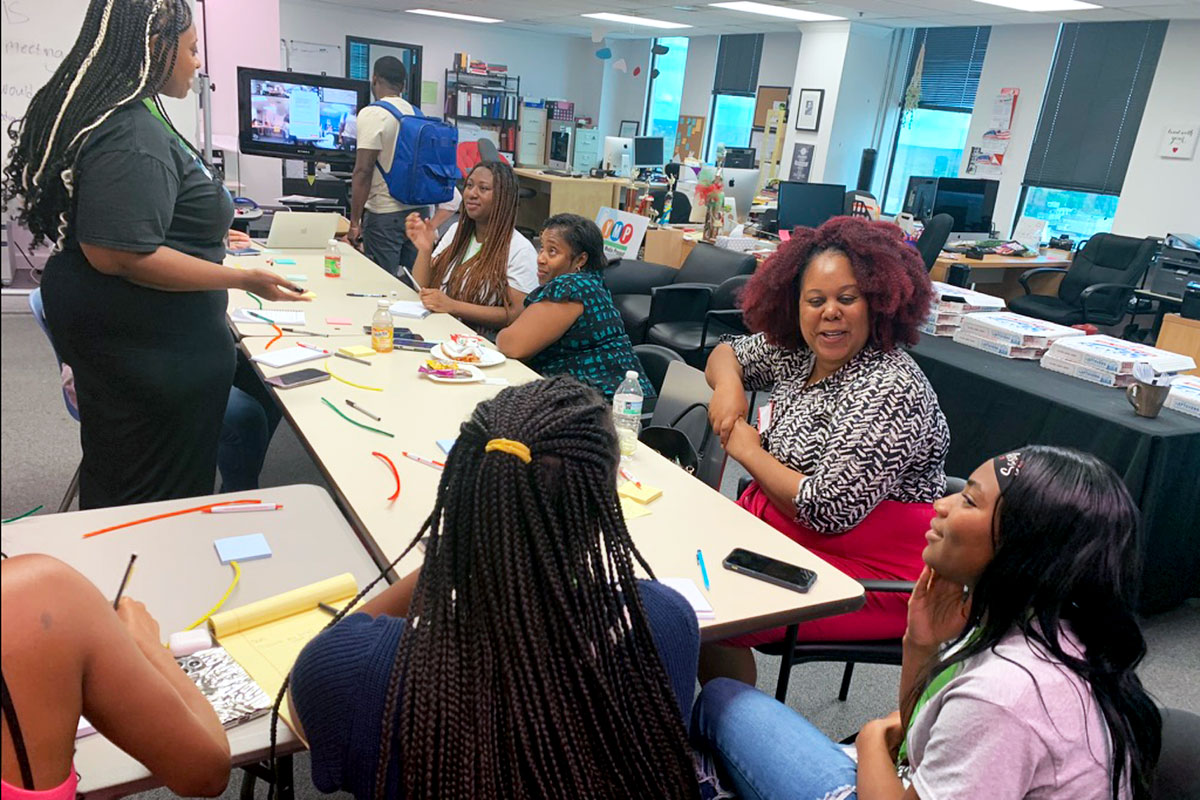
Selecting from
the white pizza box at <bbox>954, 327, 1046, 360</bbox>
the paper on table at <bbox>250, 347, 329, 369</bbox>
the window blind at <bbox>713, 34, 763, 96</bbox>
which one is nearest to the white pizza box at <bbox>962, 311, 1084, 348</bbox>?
the white pizza box at <bbox>954, 327, 1046, 360</bbox>

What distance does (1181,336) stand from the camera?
15.2 ft

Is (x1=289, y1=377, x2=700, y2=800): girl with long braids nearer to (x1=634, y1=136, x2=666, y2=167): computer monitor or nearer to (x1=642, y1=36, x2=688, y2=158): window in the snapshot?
(x1=634, y1=136, x2=666, y2=167): computer monitor

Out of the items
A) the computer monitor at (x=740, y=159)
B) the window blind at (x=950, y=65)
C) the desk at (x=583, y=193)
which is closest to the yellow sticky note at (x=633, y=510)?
the desk at (x=583, y=193)

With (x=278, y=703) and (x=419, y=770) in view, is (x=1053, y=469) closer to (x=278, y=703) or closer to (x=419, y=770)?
(x=419, y=770)

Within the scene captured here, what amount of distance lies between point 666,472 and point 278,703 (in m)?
1.12

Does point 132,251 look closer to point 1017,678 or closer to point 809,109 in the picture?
point 1017,678

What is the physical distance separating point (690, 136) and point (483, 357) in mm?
9825

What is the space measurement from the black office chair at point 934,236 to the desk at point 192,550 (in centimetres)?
515

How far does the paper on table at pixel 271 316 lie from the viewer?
2844 millimetres

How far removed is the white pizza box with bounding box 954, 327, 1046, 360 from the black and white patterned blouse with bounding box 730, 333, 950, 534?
1655 mm

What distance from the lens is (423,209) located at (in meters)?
5.07

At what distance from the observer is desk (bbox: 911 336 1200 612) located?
2637 mm

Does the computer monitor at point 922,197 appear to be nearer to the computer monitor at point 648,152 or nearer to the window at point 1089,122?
the window at point 1089,122

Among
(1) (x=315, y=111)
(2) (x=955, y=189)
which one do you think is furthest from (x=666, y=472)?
(2) (x=955, y=189)
